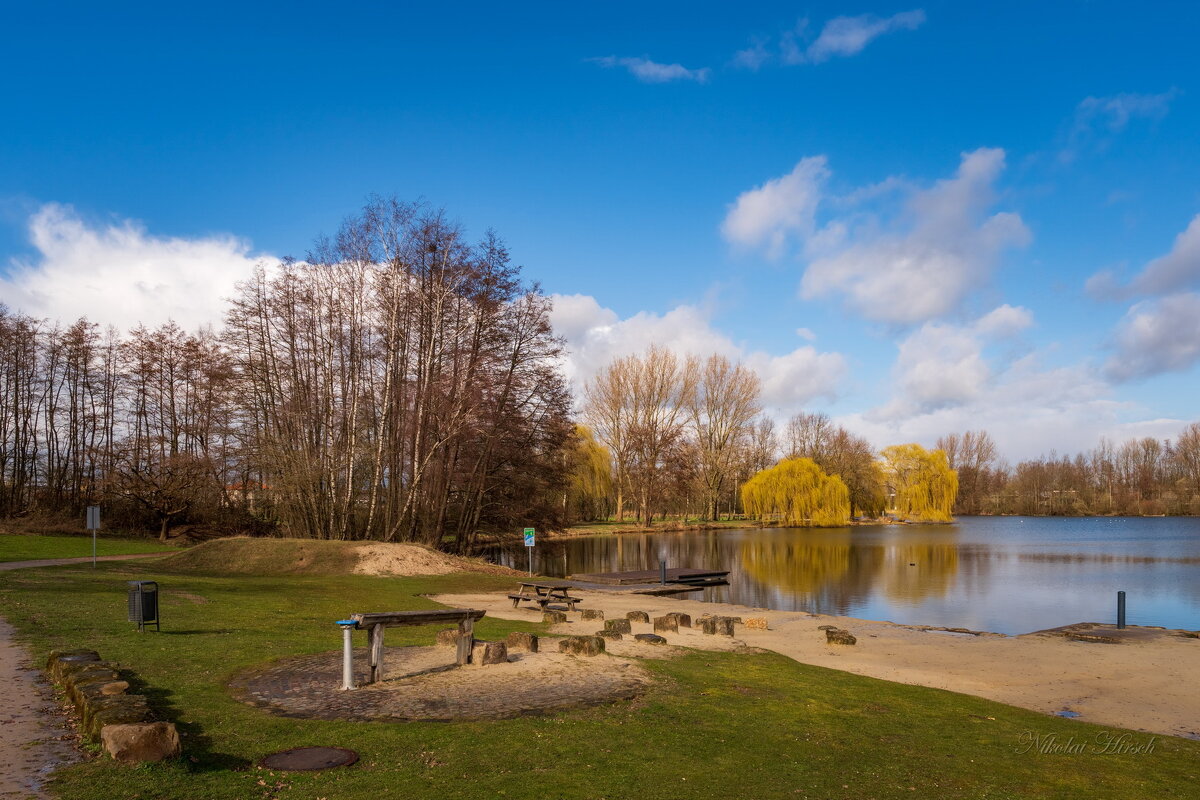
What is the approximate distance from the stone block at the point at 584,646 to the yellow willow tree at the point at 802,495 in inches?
2610

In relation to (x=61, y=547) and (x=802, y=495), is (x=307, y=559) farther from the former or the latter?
(x=802, y=495)

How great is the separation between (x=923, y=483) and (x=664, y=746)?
268 feet

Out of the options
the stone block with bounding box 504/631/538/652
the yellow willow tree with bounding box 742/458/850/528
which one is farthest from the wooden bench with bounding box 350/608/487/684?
the yellow willow tree with bounding box 742/458/850/528

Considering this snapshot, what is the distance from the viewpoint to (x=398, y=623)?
990cm

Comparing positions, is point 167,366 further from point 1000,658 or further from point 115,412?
point 1000,658

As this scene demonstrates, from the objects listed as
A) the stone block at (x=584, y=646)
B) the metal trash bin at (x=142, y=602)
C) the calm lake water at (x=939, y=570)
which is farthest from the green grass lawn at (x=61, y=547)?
the stone block at (x=584, y=646)

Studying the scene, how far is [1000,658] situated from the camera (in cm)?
1516

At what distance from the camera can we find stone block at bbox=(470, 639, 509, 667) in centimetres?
1090

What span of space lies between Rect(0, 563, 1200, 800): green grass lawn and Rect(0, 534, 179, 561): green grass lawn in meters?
22.5

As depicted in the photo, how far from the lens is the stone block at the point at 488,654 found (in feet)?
35.8

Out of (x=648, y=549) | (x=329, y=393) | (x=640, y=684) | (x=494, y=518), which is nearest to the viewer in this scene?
(x=640, y=684)

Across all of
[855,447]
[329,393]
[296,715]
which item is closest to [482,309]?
[329,393]

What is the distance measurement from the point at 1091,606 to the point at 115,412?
5355cm

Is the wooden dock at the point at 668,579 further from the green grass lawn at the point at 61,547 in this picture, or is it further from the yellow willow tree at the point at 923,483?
the yellow willow tree at the point at 923,483
